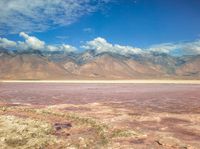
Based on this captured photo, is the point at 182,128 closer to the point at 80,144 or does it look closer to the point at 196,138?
the point at 196,138

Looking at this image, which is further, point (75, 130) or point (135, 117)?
point (135, 117)

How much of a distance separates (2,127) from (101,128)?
6.91m

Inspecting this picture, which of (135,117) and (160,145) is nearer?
(160,145)

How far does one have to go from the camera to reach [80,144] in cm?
1678

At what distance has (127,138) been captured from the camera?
60.0 feet

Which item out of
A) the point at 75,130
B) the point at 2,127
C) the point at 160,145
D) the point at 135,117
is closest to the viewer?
the point at 160,145

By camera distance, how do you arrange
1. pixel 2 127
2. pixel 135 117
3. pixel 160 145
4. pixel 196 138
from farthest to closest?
pixel 135 117, pixel 2 127, pixel 196 138, pixel 160 145

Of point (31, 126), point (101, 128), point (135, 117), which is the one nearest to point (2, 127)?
point (31, 126)

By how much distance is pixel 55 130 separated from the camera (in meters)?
20.8

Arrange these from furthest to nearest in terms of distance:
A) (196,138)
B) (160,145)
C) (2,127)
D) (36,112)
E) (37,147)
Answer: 1. (36,112)
2. (2,127)
3. (196,138)
4. (160,145)
5. (37,147)

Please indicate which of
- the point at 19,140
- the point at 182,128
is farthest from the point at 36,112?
the point at 182,128

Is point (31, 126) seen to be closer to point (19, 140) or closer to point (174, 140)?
point (19, 140)

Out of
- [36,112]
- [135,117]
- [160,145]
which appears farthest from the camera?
[36,112]

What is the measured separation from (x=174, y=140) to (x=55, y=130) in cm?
834
